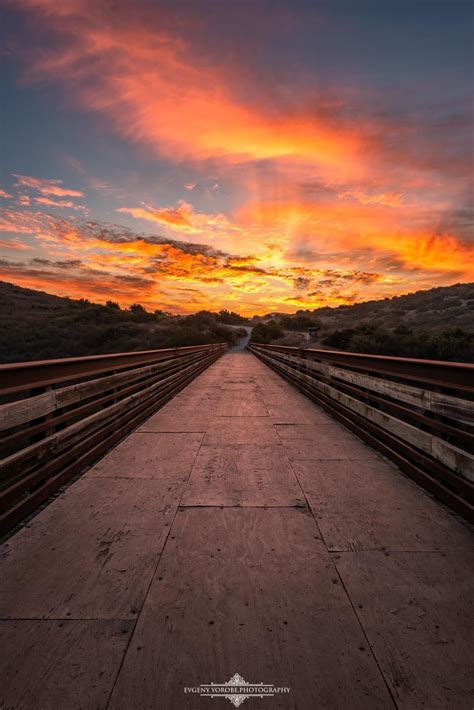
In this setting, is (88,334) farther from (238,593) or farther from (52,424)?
(238,593)

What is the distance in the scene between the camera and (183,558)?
2.46m

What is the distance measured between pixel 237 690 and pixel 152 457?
3155 millimetres

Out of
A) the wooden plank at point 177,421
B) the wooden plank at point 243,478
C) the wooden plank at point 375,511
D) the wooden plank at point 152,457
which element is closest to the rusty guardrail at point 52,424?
the wooden plank at point 152,457

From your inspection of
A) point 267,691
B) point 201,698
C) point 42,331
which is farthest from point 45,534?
point 42,331

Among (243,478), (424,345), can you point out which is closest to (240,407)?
(243,478)

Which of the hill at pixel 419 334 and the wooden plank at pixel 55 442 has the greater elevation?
the hill at pixel 419 334

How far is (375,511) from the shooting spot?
3.13m

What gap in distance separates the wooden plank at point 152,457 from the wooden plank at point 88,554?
0.37 metres

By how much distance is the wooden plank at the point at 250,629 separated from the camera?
1563mm

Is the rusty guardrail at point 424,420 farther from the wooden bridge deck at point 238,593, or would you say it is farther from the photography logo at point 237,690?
the photography logo at point 237,690

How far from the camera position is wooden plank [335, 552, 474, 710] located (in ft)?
5.20

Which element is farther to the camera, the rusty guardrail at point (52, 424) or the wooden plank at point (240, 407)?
the wooden plank at point (240, 407)

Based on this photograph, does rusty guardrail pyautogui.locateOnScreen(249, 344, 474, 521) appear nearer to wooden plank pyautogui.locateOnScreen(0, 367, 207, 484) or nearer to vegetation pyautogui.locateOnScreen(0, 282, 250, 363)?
wooden plank pyautogui.locateOnScreen(0, 367, 207, 484)

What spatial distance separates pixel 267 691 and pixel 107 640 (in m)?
0.86
